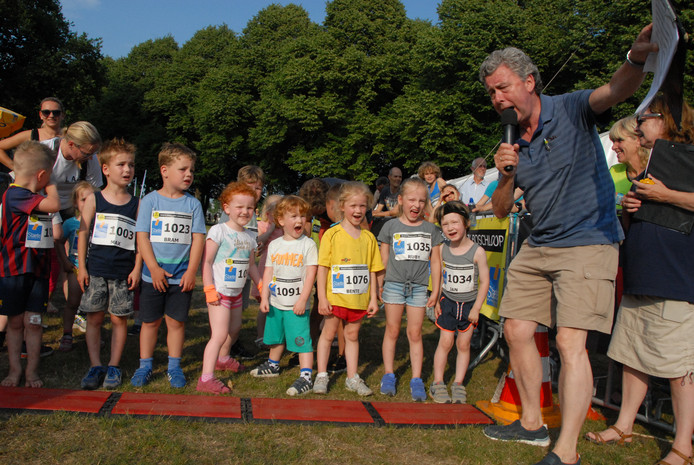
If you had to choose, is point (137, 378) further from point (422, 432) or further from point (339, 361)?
point (422, 432)

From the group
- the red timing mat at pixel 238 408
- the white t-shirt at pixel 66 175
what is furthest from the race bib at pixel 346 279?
the white t-shirt at pixel 66 175

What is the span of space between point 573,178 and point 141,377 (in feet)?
11.5

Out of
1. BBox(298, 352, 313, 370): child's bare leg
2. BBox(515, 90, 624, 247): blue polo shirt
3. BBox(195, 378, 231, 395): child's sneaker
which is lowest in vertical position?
BBox(195, 378, 231, 395): child's sneaker

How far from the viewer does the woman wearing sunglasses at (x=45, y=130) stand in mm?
5301

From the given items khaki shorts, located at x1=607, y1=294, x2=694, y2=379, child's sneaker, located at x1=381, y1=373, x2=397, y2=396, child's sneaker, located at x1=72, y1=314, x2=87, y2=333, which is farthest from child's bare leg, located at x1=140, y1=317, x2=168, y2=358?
khaki shorts, located at x1=607, y1=294, x2=694, y2=379

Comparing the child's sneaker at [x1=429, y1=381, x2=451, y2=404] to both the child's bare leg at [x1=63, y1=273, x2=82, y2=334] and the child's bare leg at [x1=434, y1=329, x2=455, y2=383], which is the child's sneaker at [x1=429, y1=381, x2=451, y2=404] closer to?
the child's bare leg at [x1=434, y1=329, x2=455, y2=383]

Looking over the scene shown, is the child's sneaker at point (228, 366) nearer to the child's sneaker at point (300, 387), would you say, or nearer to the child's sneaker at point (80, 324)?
the child's sneaker at point (300, 387)

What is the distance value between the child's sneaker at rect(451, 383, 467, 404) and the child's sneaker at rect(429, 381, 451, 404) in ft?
0.17

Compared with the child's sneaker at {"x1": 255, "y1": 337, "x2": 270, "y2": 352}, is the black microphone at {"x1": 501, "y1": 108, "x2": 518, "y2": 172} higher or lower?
higher

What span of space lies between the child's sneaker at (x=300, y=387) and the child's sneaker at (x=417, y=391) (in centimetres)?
87

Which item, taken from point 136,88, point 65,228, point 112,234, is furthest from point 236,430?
point 136,88

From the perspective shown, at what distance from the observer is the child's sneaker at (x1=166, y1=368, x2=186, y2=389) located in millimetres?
4219

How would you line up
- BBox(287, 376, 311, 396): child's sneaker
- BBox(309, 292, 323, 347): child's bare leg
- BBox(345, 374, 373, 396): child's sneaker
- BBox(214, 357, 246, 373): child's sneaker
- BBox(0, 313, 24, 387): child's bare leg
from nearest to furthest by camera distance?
BBox(0, 313, 24, 387): child's bare leg
BBox(287, 376, 311, 396): child's sneaker
BBox(345, 374, 373, 396): child's sneaker
BBox(214, 357, 246, 373): child's sneaker
BBox(309, 292, 323, 347): child's bare leg

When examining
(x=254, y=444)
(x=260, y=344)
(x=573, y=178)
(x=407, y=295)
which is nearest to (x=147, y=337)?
(x=254, y=444)
